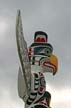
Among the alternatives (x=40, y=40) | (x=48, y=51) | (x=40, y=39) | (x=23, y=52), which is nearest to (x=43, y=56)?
(x=48, y=51)

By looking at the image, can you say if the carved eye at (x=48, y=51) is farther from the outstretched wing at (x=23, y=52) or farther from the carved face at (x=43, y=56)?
Result: the outstretched wing at (x=23, y=52)

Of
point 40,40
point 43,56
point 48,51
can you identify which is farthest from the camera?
point 40,40

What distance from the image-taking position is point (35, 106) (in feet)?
127

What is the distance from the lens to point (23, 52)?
37.1 metres

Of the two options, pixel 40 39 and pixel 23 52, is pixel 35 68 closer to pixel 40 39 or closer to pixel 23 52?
pixel 40 39

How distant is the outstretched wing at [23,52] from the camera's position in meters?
35.6

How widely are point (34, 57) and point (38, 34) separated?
2.32 meters

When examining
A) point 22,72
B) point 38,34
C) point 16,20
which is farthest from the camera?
point 38,34

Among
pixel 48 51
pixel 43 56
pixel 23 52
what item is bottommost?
pixel 43 56

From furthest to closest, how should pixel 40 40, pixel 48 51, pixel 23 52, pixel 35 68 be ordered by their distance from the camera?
pixel 40 40, pixel 48 51, pixel 35 68, pixel 23 52

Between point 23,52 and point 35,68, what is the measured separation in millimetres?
3257

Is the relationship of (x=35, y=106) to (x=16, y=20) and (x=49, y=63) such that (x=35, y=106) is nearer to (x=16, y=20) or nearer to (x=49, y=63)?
(x=49, y=63)

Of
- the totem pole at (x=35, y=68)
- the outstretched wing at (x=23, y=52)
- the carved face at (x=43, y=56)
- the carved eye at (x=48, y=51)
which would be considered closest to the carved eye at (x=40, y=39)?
the totem pole at (x=35, y=68)

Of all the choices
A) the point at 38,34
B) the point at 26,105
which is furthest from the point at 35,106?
the point at 38,34
